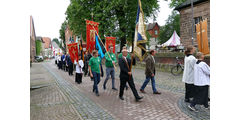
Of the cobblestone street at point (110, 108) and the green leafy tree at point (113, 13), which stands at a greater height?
the green leafy tree at point (113, 13)

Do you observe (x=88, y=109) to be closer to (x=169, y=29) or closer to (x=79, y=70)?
(x=79, y=70)

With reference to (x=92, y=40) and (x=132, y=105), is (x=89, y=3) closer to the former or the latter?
(x=92, y=40)

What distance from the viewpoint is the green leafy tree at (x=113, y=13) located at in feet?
64.6

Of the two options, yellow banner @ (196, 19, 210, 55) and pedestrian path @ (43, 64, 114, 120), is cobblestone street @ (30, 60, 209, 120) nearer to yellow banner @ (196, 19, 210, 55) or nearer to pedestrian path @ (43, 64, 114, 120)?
pedestrian path @ (43, 64, 114, 120)

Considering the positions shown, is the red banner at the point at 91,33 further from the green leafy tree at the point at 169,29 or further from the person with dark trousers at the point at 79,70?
the green leafy tree at the point at 169,29

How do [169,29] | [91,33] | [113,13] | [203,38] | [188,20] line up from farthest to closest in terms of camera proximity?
[169,29]
[113,13]
[188,20]
[91,33]
[203,38]

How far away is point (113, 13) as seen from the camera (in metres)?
21.0

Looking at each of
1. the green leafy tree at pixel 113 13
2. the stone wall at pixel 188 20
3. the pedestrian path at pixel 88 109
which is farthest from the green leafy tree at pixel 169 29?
the pedestrian path at pixel 88 109

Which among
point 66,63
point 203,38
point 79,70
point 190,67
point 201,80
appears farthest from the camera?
point 66,63

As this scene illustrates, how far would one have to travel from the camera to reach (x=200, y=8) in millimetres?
17250

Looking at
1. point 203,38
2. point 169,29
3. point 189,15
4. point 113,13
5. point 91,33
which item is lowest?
point 203,38

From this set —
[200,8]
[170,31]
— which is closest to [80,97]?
[200,8]

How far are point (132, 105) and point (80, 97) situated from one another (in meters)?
2.13

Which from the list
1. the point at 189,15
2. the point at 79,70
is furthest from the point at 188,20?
the point at 79,70
